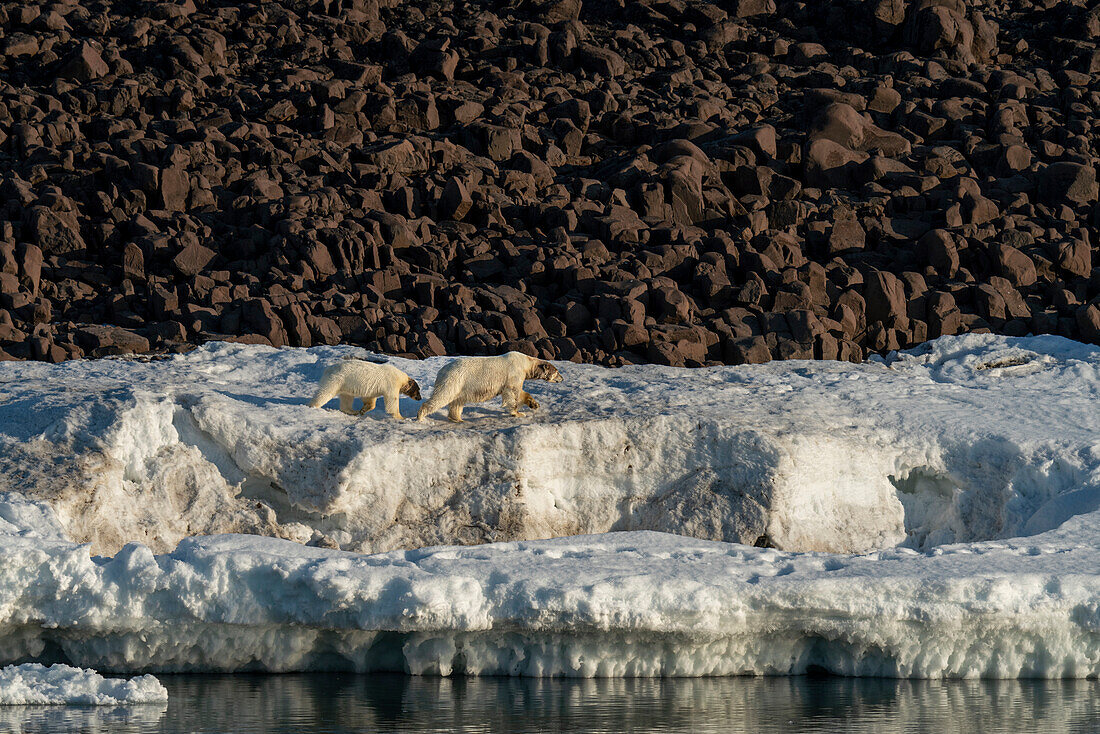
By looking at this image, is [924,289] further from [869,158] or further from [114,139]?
[114,139]

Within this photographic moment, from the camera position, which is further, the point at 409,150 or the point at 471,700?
the point at 409,150

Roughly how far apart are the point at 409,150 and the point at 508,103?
452 cm

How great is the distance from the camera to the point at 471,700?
436 inches

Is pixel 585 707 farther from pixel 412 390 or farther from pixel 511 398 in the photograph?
pixel 412 390

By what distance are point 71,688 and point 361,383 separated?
516 centimetres

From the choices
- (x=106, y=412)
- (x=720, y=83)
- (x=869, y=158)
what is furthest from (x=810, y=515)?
(x=720, y=83)

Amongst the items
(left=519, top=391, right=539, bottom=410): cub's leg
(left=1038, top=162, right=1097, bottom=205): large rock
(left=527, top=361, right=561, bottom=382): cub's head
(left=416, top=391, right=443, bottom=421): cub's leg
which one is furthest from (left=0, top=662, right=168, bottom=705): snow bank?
(left=1038, top=162, right=1097, bottom=205): large rock

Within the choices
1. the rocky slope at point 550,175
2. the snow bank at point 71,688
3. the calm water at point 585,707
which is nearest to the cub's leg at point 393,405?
the calm water at point 585,707

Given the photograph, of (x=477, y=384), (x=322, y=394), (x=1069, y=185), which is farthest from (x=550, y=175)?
(x=322, y=394)

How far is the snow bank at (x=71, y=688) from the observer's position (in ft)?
35.4

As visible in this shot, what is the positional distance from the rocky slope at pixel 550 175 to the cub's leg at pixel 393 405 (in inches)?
192

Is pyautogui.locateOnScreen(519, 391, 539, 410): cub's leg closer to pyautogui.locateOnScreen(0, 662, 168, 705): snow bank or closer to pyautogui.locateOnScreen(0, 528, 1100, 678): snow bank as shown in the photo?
pyautogui.locateOnScreen(0, 528, 1100, 678): snow bank

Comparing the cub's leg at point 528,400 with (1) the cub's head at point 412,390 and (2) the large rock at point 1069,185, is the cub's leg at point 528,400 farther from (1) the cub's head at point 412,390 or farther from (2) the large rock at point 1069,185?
(2) the large rock at point 1069,185

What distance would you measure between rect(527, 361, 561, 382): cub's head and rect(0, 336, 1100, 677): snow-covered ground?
57cm
